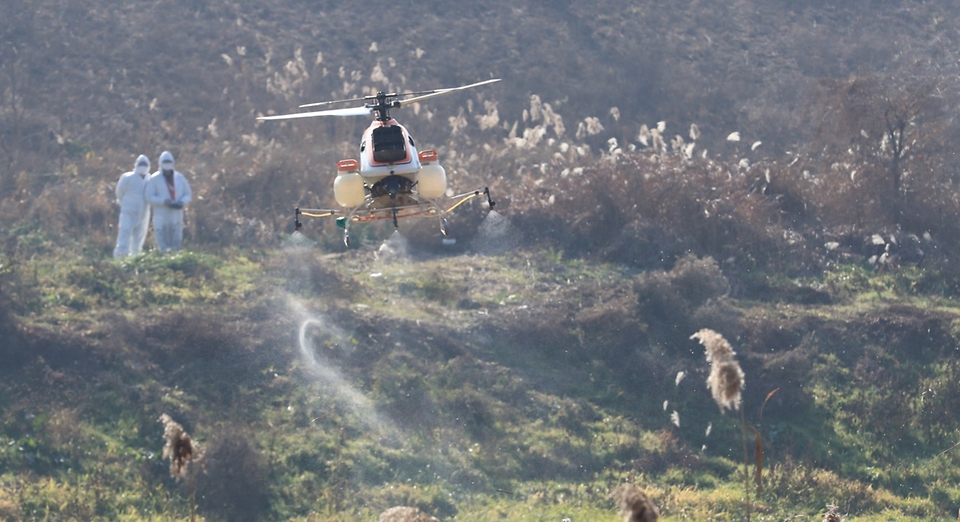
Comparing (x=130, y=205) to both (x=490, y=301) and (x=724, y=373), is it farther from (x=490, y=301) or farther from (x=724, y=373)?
(x=724, y=373)

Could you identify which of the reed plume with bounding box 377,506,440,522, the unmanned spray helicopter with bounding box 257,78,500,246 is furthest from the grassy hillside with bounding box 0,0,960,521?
the reed plume with bounding box 377,506,440,522

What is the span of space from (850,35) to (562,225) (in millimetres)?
17848

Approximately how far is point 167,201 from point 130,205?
0.69 metres

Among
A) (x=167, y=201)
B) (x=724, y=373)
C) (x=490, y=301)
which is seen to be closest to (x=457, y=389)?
(x=490, y=301)

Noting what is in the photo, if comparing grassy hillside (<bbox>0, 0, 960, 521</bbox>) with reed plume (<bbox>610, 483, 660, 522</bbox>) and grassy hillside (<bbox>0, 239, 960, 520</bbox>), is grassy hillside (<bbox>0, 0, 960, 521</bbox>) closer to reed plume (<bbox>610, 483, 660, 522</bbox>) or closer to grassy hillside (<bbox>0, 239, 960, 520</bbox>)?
grassy hillside (<bbox>0, 239, 960, 520</bbox>)

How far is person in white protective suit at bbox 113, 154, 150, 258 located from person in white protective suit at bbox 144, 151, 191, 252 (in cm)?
17

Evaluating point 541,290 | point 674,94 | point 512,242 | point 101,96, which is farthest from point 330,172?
point 674,94

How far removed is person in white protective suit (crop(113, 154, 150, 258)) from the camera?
68.0ft

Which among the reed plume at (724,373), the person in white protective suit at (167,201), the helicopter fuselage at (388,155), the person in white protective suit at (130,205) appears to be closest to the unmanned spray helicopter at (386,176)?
the helicopter fuselage at (388,155)

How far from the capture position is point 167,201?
20750 mm

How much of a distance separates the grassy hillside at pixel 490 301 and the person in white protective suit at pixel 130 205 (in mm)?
611

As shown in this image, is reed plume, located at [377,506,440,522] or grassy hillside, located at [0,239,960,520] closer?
reed plume, located at [377,506,440,522]

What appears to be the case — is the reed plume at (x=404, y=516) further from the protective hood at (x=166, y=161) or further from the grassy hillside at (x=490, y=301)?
the protective hood at (x=166, y=161)

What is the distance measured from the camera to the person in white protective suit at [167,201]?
2075 centimetres
